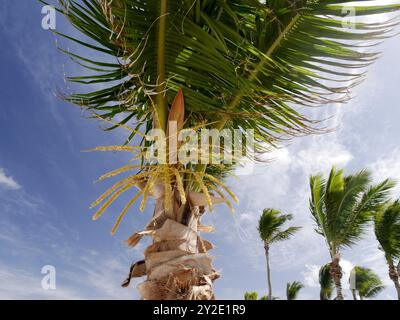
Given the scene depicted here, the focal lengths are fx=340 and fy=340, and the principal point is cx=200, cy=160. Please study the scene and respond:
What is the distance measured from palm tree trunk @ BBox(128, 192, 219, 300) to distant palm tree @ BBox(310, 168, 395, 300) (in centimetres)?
838

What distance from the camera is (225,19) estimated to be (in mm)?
2416

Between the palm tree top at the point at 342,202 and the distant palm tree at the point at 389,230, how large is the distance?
1.79m

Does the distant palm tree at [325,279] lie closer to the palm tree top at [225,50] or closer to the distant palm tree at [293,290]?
the distant palm tree at [293,290]

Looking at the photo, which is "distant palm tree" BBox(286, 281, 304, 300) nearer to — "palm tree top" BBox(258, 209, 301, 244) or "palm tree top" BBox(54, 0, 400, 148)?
"palm tree top" BBox(258, 209, 301, 244)

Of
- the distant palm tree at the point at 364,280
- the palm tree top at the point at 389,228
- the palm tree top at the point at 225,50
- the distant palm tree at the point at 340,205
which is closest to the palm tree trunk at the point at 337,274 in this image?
the distant palm tree at the point at 340,205

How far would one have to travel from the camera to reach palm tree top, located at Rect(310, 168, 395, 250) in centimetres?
958

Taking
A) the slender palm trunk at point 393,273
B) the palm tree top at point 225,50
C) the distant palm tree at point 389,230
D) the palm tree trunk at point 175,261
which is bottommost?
the palm tree trunk at point 175,261

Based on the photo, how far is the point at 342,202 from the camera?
31.3 feet

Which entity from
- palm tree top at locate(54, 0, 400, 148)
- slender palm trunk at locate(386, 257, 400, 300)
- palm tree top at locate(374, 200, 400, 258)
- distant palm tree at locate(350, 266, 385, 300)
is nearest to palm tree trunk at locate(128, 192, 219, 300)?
palm tree top at locate(54, 0, 400, 148)

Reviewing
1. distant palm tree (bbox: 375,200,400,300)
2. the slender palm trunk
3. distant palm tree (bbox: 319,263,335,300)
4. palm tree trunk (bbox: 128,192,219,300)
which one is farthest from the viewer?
distant palm tree (bbox: 319,263,335,300)

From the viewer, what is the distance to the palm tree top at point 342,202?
958 centimetres

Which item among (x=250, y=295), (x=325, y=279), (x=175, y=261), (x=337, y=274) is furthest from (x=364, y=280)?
(x=175, y=261)

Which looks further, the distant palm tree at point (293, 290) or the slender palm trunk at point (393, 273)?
the distant palm tree at point (293, 290)
